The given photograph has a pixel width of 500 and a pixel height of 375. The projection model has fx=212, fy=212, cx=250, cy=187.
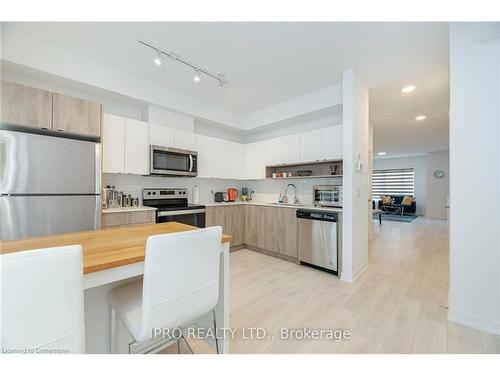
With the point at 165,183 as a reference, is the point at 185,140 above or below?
above

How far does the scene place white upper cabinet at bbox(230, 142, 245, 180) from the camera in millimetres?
4230

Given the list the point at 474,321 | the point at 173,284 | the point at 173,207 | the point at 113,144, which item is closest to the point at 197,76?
the point at 113,144

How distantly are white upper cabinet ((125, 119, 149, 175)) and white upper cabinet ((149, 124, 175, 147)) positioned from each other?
68mm

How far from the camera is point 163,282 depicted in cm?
97

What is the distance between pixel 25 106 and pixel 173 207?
186cm

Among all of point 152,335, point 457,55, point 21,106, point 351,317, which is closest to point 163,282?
point 152,335

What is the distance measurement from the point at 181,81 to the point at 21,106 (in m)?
1.72

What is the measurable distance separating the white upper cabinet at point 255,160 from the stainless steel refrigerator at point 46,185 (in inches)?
103

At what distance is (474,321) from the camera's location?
1.77 m

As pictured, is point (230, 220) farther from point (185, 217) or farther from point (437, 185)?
point (437, 185)

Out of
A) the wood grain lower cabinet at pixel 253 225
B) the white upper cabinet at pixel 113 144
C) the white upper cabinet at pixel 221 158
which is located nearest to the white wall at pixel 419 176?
the wood grain lower cabinet at pixel 253 225
